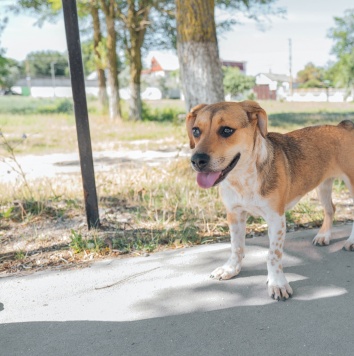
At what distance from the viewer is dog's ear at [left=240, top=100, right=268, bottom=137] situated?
10.2ft

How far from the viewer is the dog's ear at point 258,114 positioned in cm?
310

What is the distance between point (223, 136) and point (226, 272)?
121cm

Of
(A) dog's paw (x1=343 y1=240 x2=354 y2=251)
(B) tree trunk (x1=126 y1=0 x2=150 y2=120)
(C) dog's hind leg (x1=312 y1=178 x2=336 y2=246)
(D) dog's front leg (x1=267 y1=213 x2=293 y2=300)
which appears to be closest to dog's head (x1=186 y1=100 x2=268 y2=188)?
(D) dog's front leg (x1=267 y1=213 x2=293 y2=300)

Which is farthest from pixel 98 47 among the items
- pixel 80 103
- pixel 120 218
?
pixel 80 103

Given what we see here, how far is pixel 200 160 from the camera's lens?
287 centimetres

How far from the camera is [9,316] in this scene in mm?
3074

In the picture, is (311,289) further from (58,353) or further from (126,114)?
(126,114)

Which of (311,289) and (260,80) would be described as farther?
(260,80)

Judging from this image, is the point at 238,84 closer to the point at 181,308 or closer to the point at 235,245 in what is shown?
the point at 235,245

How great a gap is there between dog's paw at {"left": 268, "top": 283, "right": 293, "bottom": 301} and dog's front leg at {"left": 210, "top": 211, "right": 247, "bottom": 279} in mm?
407

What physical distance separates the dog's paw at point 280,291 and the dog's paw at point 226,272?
39 centimetres

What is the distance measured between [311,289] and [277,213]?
65 centimetres

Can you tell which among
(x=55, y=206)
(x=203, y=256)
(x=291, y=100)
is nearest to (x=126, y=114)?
(x=291, y=100)

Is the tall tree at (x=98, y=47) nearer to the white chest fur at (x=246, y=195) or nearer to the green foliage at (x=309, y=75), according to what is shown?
the green foliage at (x=309, y=75)
